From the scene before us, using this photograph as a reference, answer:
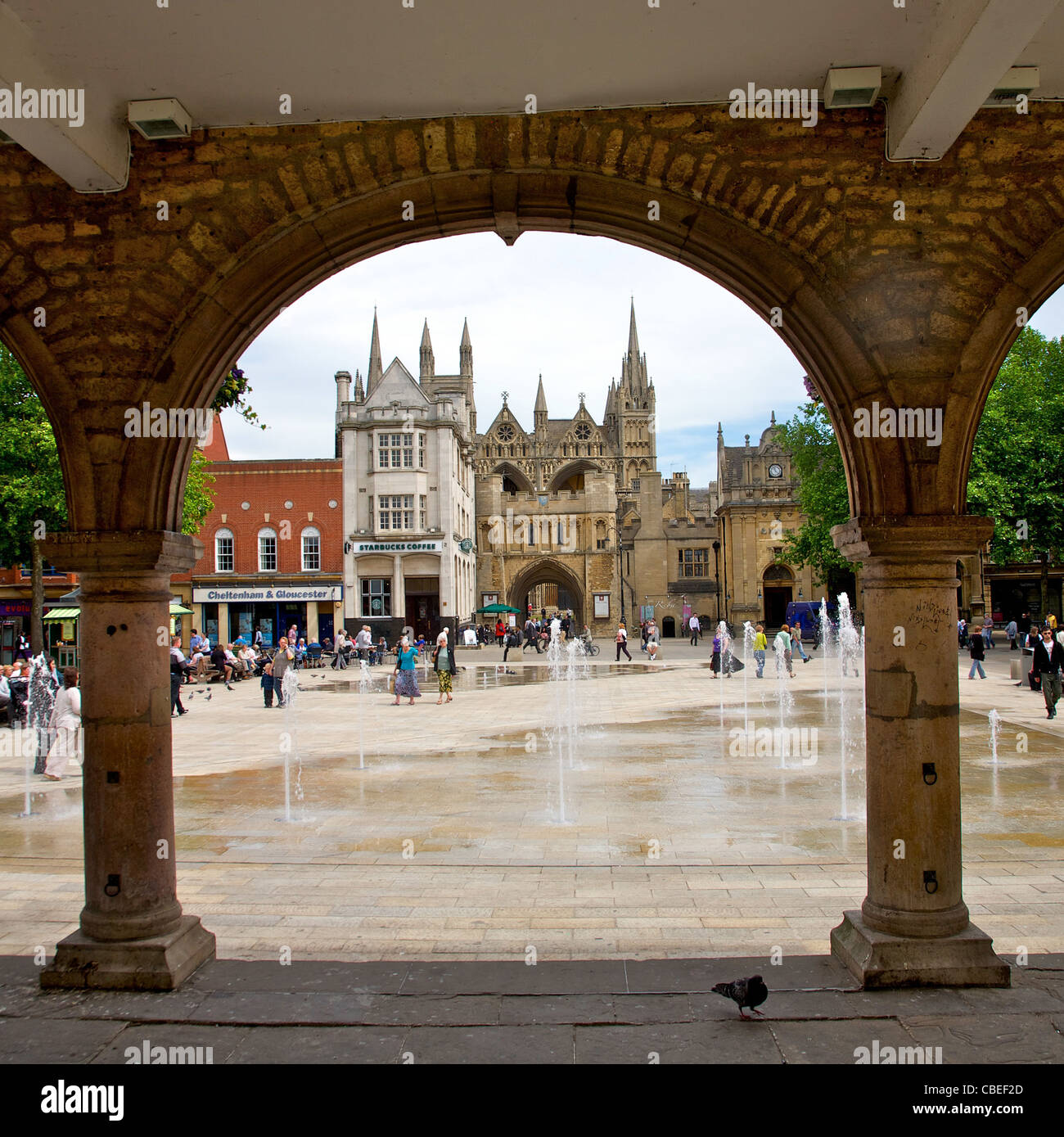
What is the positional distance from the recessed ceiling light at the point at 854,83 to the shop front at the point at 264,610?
36768mm

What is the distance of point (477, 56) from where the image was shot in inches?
173

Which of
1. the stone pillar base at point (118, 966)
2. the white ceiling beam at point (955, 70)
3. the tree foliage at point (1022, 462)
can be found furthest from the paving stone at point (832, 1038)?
the tree foliage at point (1022, 462)

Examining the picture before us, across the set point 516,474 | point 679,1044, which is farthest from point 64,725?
point 516,474

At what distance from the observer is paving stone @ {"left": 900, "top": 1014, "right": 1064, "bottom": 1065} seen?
384 centimetres

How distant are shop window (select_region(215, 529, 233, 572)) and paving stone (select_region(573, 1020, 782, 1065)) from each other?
123 ft

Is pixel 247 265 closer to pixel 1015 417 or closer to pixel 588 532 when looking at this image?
pixel 1015 417

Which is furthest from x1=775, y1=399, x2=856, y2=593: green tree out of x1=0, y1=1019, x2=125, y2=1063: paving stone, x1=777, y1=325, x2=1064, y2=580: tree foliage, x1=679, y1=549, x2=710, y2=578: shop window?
x1=0, y1=1019, x2=125, y2=1063: paving stone

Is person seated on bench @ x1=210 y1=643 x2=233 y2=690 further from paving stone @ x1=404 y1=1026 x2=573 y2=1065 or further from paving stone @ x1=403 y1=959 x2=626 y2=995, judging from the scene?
paving stone @ x1=404 y1=1026 x2=573 y2=1065

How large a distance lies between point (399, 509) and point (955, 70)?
124ft

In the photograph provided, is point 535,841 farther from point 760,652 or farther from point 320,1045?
point 760,652
